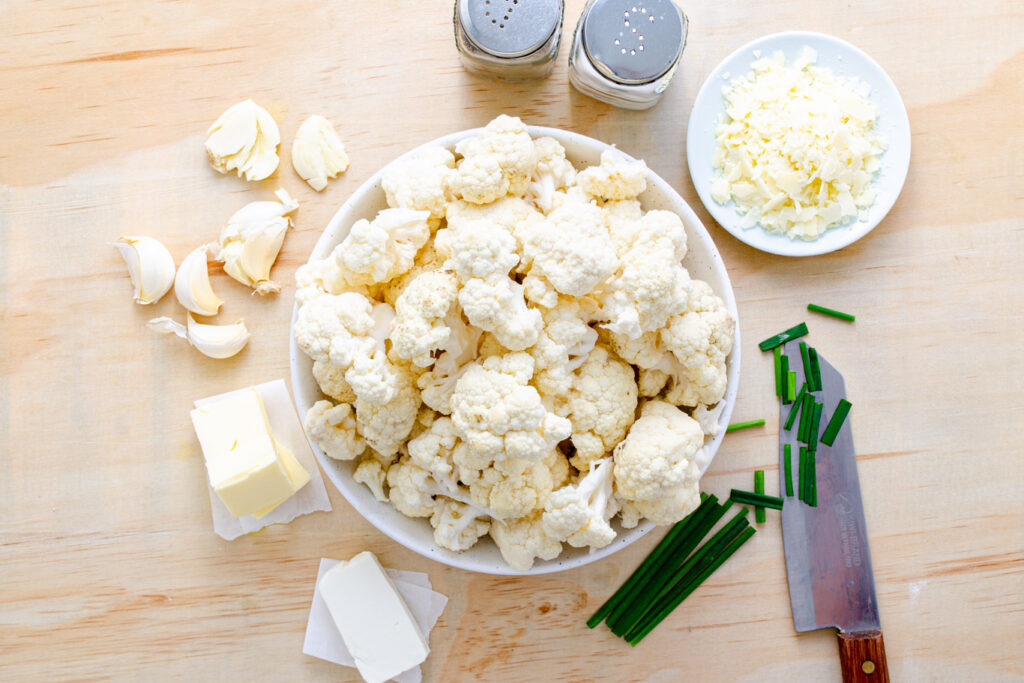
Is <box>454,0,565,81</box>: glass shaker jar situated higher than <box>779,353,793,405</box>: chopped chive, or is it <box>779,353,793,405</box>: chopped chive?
<box>454,0,565,81</box>: glass shaker jar

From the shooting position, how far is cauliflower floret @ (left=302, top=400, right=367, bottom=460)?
48.3 inches

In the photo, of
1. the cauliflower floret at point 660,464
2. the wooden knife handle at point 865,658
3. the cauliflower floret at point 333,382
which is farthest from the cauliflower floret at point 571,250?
the wooden knife handle at point 865,658

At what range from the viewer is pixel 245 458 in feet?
4.51

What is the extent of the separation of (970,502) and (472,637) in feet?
3.60

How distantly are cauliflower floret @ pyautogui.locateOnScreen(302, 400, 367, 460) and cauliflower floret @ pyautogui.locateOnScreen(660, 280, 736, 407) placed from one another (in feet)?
1.84

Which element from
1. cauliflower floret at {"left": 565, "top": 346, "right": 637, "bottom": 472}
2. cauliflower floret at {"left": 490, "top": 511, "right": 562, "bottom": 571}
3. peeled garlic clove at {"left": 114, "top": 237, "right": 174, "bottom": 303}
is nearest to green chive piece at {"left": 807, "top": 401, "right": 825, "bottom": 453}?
cauliflower floret at {"left": 565, "top": 346, "right": 637, "bottom": 472}

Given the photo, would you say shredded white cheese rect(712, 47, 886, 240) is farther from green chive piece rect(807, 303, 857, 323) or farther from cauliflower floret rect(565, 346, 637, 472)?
cauliflower floret rect(565, 346, 637, 472)

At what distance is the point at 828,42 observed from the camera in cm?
144

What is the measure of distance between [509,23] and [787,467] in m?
1.02

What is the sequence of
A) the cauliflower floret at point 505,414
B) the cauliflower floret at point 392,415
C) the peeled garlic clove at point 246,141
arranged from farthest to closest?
the peeled garlic clove at point 246,141, the cauliflower floret at point 392,415, the cauliflower floret at point 505,414

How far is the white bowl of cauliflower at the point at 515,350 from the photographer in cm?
111

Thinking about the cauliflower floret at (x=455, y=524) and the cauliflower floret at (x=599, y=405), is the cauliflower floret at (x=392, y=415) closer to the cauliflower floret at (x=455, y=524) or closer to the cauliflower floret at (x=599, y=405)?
the cauliflower floret at (x=455, y=524)

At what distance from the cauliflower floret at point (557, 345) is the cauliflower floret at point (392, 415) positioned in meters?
0.22

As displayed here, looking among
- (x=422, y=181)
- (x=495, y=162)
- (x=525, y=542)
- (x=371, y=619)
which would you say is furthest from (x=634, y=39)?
(x=371, y=619)
